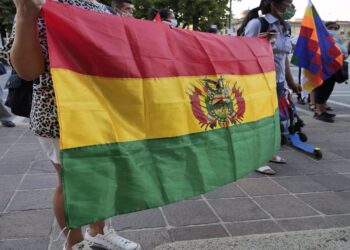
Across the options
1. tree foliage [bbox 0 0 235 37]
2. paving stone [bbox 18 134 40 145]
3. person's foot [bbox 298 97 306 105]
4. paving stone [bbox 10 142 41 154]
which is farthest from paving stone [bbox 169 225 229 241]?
tree foliage [bbox 0 0 235 37]

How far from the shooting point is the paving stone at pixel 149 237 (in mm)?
2871

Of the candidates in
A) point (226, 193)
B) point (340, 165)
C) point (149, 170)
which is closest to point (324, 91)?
point (340, 165)

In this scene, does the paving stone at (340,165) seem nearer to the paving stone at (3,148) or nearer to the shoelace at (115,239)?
the shoelace at (115,239)

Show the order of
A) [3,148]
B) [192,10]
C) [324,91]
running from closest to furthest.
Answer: [3,148] < [324,91] < [192,10]

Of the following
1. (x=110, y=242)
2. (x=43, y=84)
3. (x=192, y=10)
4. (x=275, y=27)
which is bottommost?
(x=110, y=242)

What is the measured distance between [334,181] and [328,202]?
0.66m

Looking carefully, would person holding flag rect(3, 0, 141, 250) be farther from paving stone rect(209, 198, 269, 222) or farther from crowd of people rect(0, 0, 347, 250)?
paving stone rect(209, 198, 269, 222)

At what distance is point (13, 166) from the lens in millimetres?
4664

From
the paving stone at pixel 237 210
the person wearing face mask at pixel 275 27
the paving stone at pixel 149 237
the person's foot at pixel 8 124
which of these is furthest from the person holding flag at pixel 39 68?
the person's foot at pixel 8 124

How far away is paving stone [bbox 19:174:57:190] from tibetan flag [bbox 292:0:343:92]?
11.1ft

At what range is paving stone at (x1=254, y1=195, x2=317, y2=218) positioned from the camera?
340cm

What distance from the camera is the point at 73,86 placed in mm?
1946

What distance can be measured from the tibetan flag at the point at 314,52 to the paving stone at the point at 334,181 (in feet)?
5.39

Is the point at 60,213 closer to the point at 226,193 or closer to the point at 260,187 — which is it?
the point at 226,193
